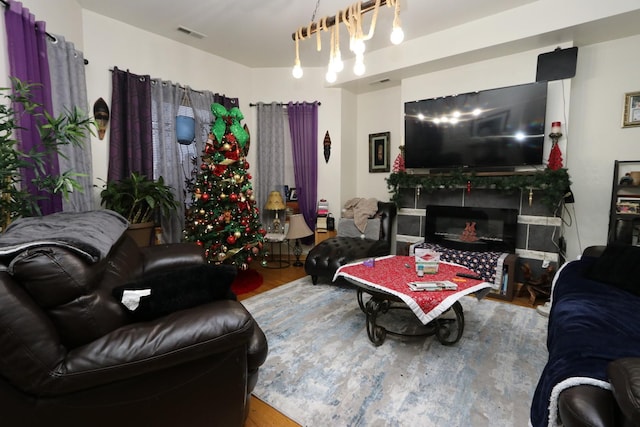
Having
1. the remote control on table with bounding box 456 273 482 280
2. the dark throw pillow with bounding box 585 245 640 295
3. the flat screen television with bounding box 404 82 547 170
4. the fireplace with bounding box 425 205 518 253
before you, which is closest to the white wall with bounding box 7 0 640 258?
the flat screen television with bounding box 404 82 547 170

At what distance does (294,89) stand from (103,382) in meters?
4.33

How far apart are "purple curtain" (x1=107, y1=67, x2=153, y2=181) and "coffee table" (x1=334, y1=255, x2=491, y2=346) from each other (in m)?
2.52

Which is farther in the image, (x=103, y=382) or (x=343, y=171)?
(x=343, y=171)

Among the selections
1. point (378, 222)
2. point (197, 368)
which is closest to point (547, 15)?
point (378, 222)

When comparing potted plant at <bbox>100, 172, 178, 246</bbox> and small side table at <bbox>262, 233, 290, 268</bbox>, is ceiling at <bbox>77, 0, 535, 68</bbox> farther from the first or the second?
small side table at <bbox>262, 233, 290, 268</bbox>

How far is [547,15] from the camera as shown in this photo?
9.37ft

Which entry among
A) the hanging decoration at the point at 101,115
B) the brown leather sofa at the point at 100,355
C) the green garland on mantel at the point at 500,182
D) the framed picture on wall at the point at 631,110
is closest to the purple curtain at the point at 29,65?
the hanging decoration at the point at 101,115

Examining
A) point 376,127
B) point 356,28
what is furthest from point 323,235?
point 356,28

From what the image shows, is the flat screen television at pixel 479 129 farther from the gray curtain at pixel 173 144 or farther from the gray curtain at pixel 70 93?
the gray curtain at pixel 70 93

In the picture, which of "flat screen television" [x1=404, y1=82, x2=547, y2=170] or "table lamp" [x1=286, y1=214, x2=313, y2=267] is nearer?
"flat screen television" [x1=404, y1=82, x2=547, y2=170]

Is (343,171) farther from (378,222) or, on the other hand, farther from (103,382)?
(103,382)

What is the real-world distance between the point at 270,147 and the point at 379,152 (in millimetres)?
1653

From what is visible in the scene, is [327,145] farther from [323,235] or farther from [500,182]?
[500,182]

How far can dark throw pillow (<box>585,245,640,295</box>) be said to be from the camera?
187cm
